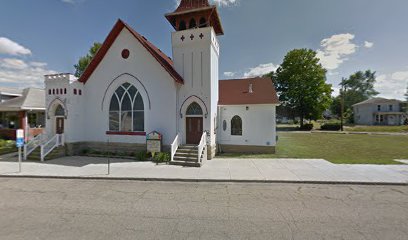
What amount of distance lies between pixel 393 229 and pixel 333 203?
161 cm

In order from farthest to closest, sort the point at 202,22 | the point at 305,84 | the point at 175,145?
the point at 305,84 → the point at 202,22 → the point at 175,145

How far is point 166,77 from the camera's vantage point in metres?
13.3

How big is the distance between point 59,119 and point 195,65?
11850 mm

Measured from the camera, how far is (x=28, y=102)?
23.0 m

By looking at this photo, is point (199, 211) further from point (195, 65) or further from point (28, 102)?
point (28, 102)

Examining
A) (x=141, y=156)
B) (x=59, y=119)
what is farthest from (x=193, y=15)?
(x=59, y=119)

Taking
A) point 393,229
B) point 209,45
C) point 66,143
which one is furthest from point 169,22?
point 393,229

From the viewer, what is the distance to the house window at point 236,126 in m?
15.7

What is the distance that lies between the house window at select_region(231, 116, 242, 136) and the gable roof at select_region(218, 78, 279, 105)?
1.35 m

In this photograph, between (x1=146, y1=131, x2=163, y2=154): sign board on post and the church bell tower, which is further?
the church bell tower

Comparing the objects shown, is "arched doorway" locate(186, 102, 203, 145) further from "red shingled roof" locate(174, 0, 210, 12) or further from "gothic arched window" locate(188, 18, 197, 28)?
"red shingled roof" locate(174, 0, 210, 12)

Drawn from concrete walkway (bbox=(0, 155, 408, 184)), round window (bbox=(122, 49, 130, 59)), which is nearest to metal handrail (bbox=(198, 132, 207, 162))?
concrete walkway (bbox=(0, 155, 408, 184))

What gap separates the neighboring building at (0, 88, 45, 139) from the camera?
865 inches

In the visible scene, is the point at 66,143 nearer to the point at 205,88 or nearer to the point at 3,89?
the point at 205,88
